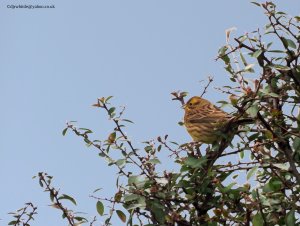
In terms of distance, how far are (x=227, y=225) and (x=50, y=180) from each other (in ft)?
5.31

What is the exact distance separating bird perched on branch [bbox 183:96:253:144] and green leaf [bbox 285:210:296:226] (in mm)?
1288

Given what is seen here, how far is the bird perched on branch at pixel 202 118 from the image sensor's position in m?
5.60

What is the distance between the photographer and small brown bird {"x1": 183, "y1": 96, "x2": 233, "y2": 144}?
5.64 meters

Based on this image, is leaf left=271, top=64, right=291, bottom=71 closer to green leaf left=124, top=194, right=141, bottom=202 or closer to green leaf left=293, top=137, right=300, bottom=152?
green leaf left=293, top=137, right=300, bottom=152

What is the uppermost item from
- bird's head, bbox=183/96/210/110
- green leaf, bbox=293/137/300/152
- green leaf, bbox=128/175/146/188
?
bird's head, bbox=183/96/210/110

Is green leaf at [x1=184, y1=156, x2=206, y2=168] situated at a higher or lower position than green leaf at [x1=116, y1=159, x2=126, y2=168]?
lower

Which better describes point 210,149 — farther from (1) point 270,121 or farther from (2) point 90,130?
(2) point 90,130

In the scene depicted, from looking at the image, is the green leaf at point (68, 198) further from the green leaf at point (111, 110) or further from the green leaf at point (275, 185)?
the green leaf at point (275, 185)

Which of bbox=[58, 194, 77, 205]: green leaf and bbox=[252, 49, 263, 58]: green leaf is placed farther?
bbox=[58, 194, 77, 205]: green leaf

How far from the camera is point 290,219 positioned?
4039 millimetres

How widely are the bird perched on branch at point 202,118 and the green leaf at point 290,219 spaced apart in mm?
1288

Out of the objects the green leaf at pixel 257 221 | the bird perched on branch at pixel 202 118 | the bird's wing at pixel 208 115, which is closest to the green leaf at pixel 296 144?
the green leaf at pixel 257 221

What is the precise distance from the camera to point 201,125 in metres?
6.09

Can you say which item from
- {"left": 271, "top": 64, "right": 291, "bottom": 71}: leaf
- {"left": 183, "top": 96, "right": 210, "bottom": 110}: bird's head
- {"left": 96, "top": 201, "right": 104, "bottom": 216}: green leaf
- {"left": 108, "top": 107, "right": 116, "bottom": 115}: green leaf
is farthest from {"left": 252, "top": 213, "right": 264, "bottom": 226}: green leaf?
{"left": 183, "top": 96, "right": 210, "bottom": 110}: bird's head
